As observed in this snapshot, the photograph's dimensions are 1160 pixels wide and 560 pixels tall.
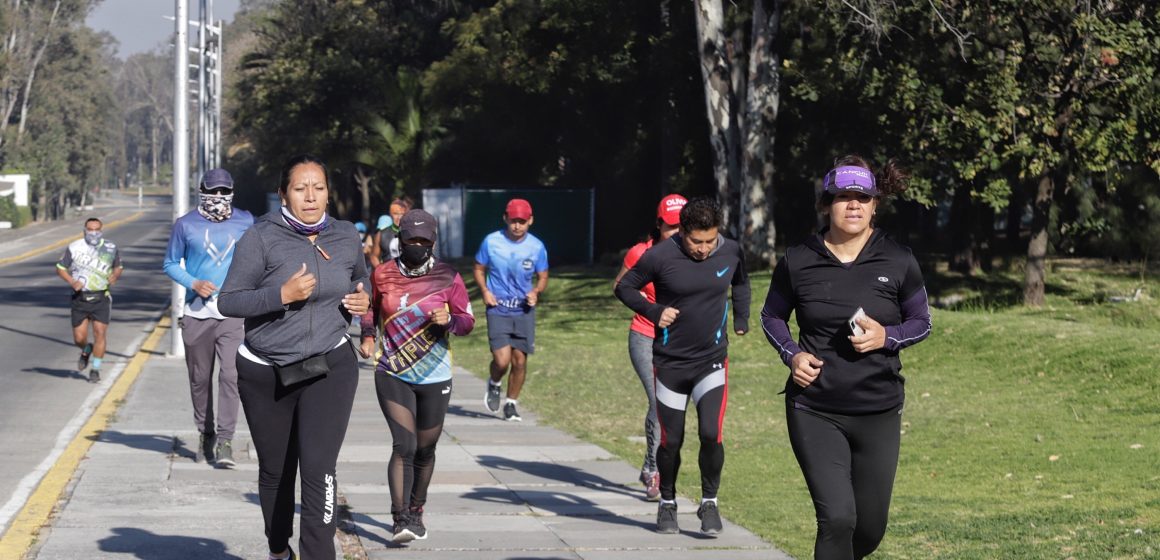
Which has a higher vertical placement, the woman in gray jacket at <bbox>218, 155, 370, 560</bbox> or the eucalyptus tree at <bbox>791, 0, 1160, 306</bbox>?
the eucalyptus tree at <bbox>791, 0, 1160, 306</bbox>

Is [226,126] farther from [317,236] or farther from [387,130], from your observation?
[317,236]

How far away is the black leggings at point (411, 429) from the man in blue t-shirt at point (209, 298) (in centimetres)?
263

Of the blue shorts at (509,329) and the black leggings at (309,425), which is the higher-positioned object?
the black leggings at (309,425)

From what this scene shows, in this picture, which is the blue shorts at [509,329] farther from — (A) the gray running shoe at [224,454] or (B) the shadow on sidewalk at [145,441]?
(A) the gray running shoe at [224,454]

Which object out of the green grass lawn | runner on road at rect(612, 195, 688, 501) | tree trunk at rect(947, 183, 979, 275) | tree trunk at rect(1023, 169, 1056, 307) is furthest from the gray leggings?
tree trunk at rect(947, 183, 979, 275)

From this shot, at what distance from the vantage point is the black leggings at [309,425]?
247 inches

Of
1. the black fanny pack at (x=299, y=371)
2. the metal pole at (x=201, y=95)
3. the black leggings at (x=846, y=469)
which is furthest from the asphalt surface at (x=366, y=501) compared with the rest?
the metal pole at (x=201, y=95)

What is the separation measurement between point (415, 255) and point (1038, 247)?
16.8m

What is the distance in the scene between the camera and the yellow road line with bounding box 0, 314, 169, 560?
7699mm

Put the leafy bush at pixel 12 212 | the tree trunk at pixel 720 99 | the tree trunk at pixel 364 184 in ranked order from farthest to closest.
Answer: the leafy bush at pixel 12 212 → the tree trunk at pixel 364 184 → the tree trunk at pixel 720 99

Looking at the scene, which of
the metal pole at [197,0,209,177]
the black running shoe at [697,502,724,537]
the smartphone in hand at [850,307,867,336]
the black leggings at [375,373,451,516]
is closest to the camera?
the smartphone in hand at [850,307,867,336]

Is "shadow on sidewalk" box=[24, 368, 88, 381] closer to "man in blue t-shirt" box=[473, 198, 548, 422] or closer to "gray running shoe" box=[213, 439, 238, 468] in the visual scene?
"man in blue t-shirt" box=[473, 198, 548, 422]

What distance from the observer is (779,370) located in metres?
18.6

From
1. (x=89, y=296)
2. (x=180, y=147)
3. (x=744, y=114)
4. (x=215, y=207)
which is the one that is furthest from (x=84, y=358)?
(x=744, y=114)
